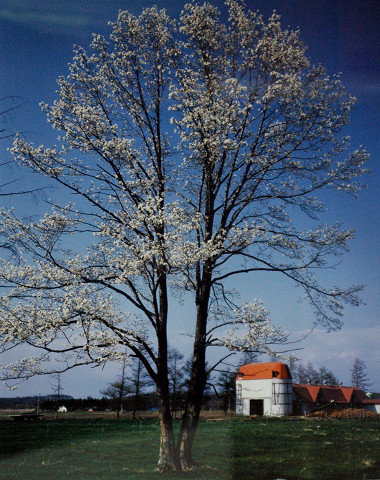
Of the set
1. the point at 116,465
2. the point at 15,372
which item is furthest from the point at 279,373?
the point at 15,372

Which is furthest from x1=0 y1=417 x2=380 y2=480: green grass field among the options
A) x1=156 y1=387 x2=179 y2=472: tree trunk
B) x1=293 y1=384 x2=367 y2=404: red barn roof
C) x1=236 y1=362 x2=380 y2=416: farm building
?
x1=293 y1=384 x2=367 y2=404: red barn roof

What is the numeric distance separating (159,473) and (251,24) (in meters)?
9.71

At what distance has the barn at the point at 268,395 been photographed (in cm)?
3262

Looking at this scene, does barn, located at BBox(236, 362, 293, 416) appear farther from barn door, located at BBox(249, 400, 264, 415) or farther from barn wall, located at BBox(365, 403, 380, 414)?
barn wall, located at BBox(365, 403, 380, 414)

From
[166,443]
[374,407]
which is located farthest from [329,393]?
[166,443]

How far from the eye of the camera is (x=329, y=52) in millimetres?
10289

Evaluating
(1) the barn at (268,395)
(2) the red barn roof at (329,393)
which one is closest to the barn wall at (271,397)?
(1) the barn at (268,395)

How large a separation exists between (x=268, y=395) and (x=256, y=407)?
1.51m

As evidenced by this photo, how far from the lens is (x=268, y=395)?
3300 centimetres

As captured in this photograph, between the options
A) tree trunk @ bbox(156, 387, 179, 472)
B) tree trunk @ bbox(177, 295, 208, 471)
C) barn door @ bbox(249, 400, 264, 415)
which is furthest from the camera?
barn door @ bbox(249, 400, 264, 415)

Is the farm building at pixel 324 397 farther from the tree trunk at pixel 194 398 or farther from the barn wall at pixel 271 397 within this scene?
the tree trunk at pixel 194 398

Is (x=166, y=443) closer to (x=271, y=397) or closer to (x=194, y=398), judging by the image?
(x=194, y=398)

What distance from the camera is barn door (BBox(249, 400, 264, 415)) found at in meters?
33.1

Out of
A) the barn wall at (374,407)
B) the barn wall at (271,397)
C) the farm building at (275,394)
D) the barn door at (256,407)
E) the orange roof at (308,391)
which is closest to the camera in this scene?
the barn wall at (271,397)
